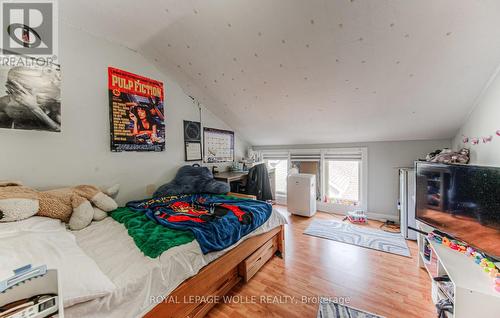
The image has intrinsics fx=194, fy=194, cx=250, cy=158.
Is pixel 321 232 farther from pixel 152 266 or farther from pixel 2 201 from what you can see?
pixel 2 201

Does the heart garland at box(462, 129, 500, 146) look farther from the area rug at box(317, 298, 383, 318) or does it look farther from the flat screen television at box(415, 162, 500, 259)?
the area rug at box(317, 298, 383, 318)

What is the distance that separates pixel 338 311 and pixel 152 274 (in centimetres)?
142

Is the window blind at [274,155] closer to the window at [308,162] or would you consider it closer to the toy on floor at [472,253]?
the window at [308,162]

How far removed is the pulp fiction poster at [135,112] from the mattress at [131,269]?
1117 millimetres

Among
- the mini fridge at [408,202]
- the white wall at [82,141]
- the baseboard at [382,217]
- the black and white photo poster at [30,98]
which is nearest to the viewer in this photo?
the black and white photo poster at [30,98]

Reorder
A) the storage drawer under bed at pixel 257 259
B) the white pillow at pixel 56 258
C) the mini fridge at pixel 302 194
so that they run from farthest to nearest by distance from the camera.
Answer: the mini fridge at pixel 302 194, the storage drawer under bed at pixel 257 259, the white pillow at pixel 56 258

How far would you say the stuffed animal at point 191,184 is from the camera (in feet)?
8.30

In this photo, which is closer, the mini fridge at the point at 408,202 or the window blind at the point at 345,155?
the mini fridge at the point at 408,202

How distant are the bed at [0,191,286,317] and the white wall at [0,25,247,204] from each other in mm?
655

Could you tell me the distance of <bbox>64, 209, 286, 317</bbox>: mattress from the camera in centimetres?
91

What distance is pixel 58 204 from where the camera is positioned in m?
1.57

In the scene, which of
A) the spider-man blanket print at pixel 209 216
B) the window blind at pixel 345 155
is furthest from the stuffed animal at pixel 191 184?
the window blind at pixel 345 155

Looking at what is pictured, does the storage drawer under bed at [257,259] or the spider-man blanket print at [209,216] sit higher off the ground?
the spider-man blanket print at [209,216]

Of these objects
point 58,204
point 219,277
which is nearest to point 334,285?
point 219,277
